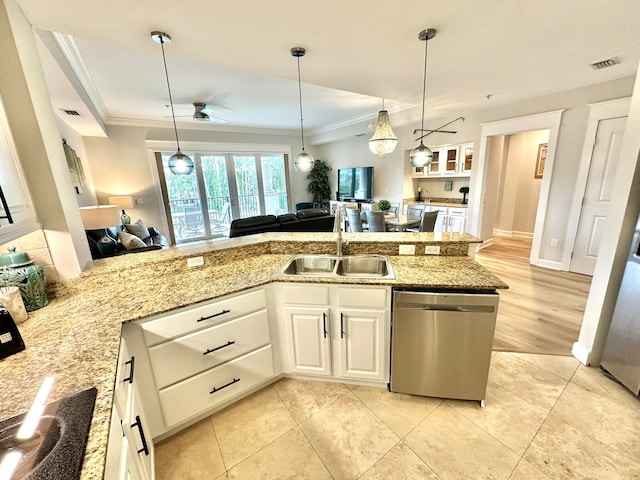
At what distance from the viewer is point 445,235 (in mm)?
2182

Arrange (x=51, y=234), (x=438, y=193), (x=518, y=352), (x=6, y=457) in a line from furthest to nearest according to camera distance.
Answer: (x=438, y=193) → (x=518, y=352) → (x=51, y=234) → (x=6, y=457)

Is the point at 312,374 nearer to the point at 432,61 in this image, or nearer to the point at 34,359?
the point at 34,359

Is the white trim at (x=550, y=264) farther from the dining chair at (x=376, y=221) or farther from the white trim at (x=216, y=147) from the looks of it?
the white trim at (x=216, y=147)

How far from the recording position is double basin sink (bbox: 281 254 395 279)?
1.98 meters

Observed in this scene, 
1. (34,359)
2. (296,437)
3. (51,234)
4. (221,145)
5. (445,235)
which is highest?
(221,145)

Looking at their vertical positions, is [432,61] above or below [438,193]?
above

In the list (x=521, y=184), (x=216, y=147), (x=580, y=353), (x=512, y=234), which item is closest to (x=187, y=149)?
(x=216, y=147)

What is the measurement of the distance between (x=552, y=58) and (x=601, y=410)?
2.98 meters

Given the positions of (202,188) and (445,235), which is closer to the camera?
(445,235)

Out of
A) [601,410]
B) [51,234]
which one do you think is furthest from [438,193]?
[51,234]

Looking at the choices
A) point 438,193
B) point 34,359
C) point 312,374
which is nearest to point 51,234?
point 34,359

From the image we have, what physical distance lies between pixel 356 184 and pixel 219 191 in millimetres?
3427

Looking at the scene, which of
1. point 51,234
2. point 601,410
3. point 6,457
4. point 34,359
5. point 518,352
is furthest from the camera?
point 518,352

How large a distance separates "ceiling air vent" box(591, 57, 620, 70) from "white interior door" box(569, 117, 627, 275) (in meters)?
0.80
